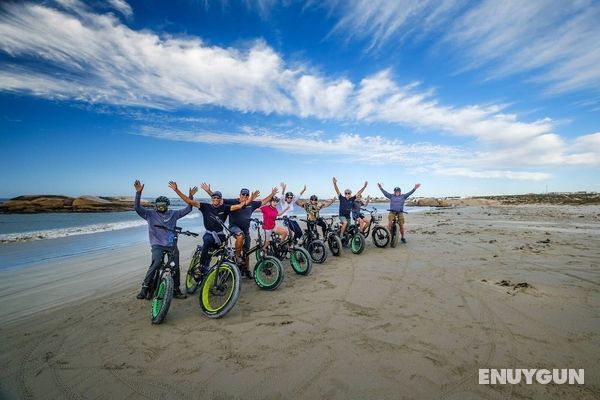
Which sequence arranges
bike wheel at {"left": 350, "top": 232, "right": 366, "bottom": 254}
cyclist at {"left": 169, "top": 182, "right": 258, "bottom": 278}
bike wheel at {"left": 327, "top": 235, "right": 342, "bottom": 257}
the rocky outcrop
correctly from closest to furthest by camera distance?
cyclist at {"left": 169, "top": 182, "right": 258, "bottom": 278}
bike wheel at {"left": 327, "top": 235, "right": 342, "bottom": 257}
bike wheel at {"left": 350, "top": 232, "right": 366, "bottom": 254}
the rocky outcrop

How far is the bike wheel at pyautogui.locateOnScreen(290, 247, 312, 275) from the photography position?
7.84 metres

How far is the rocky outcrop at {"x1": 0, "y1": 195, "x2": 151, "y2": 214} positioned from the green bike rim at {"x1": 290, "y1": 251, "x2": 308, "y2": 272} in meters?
50.3

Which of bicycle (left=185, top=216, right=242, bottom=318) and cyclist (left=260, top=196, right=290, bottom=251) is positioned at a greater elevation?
cyclist (left=260, top=196, right=290, bottom=251)

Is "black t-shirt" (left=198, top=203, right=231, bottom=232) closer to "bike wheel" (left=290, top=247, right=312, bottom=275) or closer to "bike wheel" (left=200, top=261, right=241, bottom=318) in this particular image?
"bike wheel" (left=200, top=261, right=241, bottom=318)

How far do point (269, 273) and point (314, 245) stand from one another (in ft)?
10.1

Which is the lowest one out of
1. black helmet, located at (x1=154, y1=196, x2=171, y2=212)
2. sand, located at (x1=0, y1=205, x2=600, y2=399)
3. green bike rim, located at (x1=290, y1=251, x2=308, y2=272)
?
sand, located at (x1=0, y1=205, x2=600, y2=399)

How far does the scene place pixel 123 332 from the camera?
4.67 metres

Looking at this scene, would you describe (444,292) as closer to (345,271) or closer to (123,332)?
(345,271)

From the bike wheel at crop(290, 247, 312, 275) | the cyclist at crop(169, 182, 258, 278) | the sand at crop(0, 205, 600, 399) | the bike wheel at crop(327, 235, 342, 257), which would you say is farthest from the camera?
the bike wheel at crop(327, 235, 342, 257)

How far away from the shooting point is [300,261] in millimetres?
8055

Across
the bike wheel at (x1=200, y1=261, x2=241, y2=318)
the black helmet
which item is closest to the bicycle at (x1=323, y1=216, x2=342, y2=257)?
the bike wheel at (x1=200, y1=261, x2=241, y2=318)

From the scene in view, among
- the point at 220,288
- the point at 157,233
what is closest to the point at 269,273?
the point at 220,288

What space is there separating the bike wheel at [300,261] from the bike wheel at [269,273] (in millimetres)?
1319

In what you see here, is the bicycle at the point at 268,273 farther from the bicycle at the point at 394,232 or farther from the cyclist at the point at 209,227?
the bicycle at the point at 394,232
